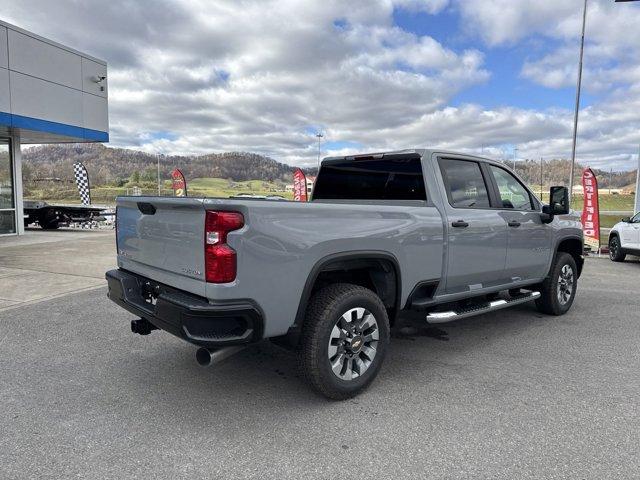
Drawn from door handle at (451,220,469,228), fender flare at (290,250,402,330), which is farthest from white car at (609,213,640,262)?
fender flare at (290,250,402,330)

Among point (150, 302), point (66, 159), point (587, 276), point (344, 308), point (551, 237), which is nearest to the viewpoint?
point (344, 308)

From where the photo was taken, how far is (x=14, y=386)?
384cm

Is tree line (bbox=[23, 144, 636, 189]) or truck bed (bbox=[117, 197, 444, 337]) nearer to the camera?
truck bed (bbox=[117, 197, 444, 337])

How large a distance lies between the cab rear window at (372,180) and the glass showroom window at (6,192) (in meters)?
14.3

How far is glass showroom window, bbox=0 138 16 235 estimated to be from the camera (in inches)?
611

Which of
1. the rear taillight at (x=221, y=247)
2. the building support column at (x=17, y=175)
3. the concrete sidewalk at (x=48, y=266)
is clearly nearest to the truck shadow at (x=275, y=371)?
the rear taillight at (x=221, y=247)

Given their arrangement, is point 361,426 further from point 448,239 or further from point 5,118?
point 5,118

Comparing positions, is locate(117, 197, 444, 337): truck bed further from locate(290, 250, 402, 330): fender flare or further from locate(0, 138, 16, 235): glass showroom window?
locate(0, 138, 16, 235): glass showroom window

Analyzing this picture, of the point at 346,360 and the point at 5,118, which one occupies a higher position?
the point at 5,118

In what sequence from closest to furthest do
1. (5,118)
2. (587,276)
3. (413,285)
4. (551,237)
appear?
(413,285)
(551,237)
(587,276)
(5,118)

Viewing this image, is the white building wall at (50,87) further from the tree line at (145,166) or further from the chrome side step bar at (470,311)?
the tree line at (145,166)

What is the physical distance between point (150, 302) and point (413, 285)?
2163 mm

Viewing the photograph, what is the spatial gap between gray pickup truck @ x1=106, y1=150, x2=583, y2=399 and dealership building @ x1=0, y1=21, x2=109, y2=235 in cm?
1182

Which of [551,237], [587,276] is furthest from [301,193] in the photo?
[551,237]
